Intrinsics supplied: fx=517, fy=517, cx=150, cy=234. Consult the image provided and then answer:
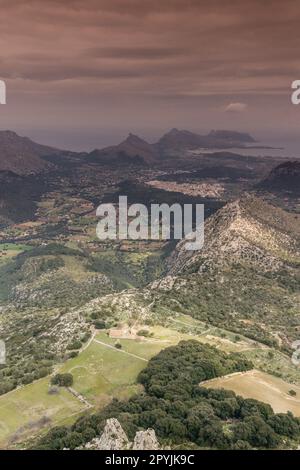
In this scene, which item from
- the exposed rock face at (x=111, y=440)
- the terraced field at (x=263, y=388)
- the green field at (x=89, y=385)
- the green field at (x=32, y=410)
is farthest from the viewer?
the terraced field at (x=263, y=388)

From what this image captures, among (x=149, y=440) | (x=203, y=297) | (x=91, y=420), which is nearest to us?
(x=149, y=440)

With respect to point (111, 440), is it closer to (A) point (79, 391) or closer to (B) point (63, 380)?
(A) point (79, 391)

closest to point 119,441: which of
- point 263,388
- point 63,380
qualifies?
point 63,380

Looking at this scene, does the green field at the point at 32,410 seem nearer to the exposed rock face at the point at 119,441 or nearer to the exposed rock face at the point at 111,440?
the exposed rock face at the point at 111,440

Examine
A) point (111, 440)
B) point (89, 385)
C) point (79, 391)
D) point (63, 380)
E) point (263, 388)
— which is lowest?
point (263, 388)

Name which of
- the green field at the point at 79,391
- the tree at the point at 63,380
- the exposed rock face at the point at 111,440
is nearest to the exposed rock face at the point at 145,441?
the exposed rock face at the point at 111,440
